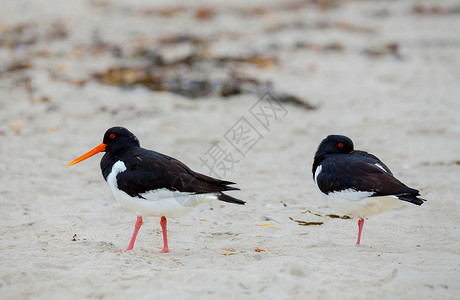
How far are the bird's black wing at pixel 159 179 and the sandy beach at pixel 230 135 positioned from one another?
22.3 inches

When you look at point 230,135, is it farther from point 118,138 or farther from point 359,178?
point 359,178

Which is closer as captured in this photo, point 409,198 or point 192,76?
point 409,198

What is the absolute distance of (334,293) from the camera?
385cm

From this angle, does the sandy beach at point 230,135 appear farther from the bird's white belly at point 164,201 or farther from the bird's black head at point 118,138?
the bird's black head at point 118,138

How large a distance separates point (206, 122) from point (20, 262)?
547 centimetres

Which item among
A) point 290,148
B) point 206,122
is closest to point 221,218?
point 290,148

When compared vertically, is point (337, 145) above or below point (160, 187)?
above

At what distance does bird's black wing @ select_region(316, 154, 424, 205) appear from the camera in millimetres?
4918

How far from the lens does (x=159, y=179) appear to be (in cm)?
489

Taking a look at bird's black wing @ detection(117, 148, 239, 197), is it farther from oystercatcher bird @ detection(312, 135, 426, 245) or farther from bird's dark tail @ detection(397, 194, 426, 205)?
bird's dark tail @ detection(397, 194, 426, 205)

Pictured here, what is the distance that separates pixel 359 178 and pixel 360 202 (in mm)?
224

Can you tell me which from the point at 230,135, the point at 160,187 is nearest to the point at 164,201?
the point at 160,187

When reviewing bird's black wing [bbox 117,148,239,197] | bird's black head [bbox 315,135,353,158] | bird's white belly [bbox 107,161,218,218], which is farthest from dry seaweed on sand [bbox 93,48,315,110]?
bird's white belly [bbox 107,161,218,218]

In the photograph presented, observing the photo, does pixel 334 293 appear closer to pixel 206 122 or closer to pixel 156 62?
pixel 206 122
